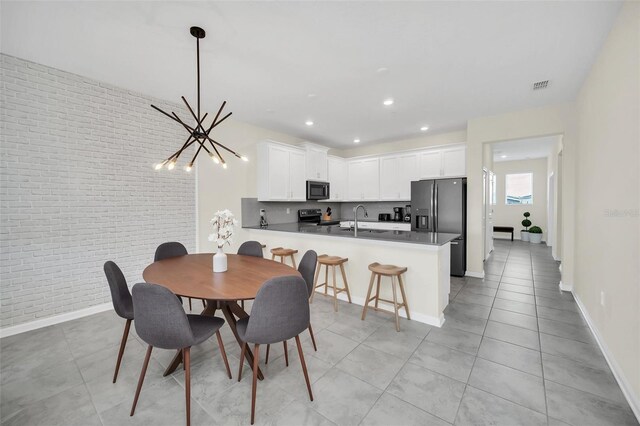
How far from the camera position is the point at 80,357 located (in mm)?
2305

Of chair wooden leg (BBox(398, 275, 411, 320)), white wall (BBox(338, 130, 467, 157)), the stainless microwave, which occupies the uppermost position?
white wall (BBox(338, 130, 467, 157))

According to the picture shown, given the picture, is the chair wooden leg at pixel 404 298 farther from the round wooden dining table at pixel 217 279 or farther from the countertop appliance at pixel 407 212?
the countertop appliance at pixel 407 212

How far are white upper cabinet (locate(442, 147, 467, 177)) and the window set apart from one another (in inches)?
229

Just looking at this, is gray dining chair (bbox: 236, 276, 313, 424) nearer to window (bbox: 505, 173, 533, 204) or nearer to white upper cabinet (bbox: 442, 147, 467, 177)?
white upper cabinet (bbox: 442, 147, 467, 177)

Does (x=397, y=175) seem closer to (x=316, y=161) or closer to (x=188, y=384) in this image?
(x=316, y=161)

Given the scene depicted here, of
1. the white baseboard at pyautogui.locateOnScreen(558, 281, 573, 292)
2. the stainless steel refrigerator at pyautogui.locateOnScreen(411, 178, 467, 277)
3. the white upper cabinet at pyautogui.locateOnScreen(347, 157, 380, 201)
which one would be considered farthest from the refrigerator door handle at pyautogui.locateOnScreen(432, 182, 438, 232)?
the white baseboard at pyautogui.locateOnScreen(558, 281, 573, 292)

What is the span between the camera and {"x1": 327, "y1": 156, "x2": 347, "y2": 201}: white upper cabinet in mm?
6059

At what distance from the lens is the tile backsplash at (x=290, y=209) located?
4.77 meters

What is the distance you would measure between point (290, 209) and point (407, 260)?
3086 millimetres

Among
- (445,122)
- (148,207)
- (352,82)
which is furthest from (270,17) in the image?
(445,122)

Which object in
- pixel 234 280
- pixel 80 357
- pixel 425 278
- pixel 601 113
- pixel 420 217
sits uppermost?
pixel 601 113

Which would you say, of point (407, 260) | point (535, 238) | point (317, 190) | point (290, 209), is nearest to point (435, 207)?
point (407, 260)

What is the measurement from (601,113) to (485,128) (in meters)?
1.98

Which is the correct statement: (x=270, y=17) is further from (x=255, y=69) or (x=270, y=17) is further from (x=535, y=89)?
(x=535, y=89)
